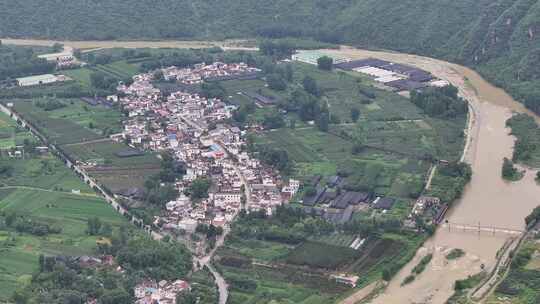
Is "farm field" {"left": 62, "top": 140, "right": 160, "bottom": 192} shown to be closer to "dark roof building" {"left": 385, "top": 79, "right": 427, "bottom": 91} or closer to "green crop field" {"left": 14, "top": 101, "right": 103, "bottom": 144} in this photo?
"green crop field" {"left": 14, "top": 101, "right": 103, "bottom": 144}

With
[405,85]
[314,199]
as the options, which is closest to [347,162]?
[314,199]

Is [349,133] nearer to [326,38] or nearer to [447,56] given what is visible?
[447,56]

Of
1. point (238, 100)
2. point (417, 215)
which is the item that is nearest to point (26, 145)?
point (238, 100)

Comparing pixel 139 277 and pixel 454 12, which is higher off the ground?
pixel 454 12

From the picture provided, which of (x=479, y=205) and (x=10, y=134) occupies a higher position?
(x=10, y=134)

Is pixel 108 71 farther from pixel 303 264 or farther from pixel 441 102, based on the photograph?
pixel 303 264

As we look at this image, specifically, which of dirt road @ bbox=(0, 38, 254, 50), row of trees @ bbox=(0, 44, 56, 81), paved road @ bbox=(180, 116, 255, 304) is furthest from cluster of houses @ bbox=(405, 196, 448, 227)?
dirt road @ bbox=(0, 38, 254, 50)
